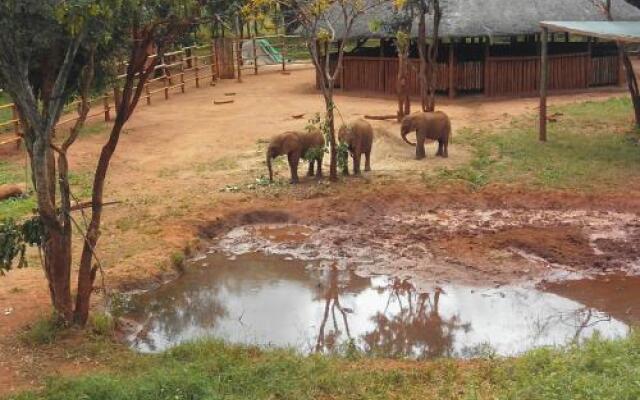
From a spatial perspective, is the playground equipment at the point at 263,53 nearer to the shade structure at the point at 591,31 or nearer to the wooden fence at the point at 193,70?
the wooden fence at the point at 193,70

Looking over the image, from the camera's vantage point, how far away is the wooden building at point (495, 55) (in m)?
23.0

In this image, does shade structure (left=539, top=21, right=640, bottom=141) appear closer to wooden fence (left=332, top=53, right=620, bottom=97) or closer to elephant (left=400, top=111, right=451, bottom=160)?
elephant (left=400, top=111, right=451, bottom=160)

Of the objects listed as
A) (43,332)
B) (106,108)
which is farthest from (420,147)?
(106,108)

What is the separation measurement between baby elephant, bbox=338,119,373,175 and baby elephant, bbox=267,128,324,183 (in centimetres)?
47

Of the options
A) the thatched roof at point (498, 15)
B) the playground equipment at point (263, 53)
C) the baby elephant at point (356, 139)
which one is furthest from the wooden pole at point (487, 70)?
the playground equipment at point (263, 53)

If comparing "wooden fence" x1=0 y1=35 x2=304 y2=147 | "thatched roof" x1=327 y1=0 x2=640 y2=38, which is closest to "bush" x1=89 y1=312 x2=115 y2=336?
"thatched roof" x1=327 y1=0 x2=640 y2=38

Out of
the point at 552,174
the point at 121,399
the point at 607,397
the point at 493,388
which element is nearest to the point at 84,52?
the point at 121,399

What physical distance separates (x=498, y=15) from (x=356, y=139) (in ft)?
35.2

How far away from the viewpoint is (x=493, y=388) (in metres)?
6.62

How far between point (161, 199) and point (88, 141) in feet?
19.8

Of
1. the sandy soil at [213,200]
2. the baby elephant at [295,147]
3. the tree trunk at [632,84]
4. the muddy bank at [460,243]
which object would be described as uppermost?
the tree trunk at [632,84]

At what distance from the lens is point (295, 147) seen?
550 inches

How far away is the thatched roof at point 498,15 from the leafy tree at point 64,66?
14.7 m

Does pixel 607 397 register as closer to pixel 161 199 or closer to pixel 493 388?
pixel 493 388
